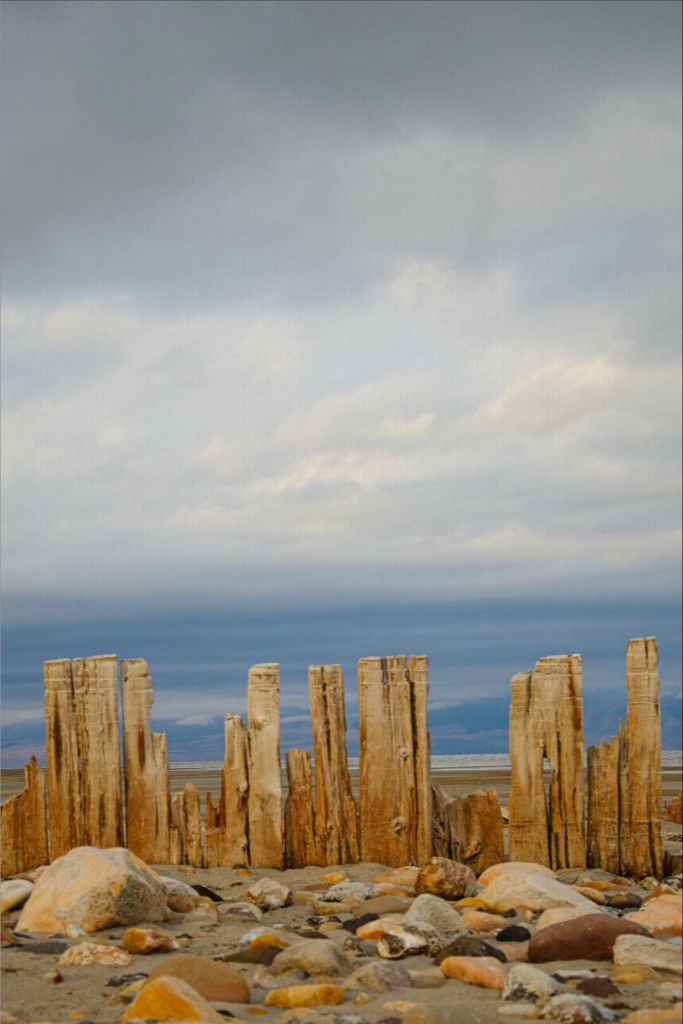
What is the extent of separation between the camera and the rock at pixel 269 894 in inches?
344

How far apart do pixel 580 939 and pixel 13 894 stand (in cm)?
414

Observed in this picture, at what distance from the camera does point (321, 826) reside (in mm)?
10242

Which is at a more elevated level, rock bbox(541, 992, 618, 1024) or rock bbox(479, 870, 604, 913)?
rock bbox(541, 992, 618, 1024)

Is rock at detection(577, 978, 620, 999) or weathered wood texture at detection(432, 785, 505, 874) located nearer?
rock at detection(577, 978, 620, 999)

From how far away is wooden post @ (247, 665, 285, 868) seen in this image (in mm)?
10242

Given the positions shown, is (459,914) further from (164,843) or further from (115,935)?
(164,843)

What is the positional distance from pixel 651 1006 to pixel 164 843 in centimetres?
537

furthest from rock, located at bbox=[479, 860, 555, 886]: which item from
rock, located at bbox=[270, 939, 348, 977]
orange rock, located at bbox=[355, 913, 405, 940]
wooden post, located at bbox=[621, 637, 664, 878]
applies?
rock, located at bbox=[270, 939, 348, 977]

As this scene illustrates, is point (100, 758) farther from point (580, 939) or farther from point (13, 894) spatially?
point (580, 939)

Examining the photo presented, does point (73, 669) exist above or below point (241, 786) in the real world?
above

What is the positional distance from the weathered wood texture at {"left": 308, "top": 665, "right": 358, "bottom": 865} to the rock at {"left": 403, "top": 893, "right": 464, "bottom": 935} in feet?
7.85

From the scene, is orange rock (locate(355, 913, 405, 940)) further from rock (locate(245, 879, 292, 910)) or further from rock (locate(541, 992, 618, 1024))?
rock (locate(541, 992, 618, 1024))

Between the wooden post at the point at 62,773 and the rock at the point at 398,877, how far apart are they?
103 inches

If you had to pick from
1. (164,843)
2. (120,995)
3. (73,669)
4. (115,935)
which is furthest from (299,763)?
(120,995)
